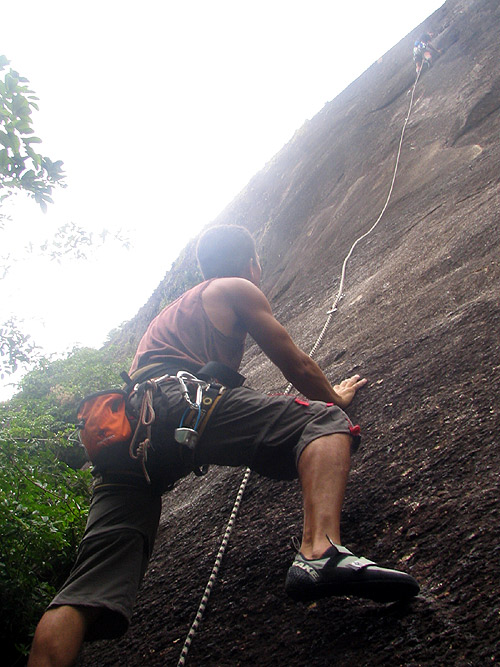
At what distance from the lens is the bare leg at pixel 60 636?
2002mm

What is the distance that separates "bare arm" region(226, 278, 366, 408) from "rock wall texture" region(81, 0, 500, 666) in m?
0.56

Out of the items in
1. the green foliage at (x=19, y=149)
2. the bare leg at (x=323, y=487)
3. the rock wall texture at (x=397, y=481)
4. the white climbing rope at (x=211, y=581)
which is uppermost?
the green foliage at (x=19, y=149)

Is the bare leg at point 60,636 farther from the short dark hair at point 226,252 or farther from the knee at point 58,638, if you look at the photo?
the short dark hair at point 226,252

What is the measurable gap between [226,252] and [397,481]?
1.74 metres

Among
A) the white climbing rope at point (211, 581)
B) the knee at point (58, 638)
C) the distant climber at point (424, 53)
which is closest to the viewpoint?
the knee at point (58, 638)

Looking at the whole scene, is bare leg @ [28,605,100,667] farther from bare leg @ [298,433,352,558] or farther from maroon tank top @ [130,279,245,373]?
maroon tank top @ [130,279,245,373]

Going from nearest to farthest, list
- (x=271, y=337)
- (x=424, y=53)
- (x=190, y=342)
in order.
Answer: (x=271, y=337) → (x=190, y=342) → (x=424, y=53)

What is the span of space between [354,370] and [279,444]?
1.85 metres

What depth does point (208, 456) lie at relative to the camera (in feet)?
8.47

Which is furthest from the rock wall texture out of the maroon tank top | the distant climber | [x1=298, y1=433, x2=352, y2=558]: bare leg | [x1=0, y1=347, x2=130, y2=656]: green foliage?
the distant climber

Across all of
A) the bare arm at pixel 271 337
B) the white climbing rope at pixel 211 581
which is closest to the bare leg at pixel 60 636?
the white climbing rope at pixel 211 581

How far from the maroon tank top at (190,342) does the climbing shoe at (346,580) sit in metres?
1.33

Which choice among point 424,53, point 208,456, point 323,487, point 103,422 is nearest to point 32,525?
point 103,422

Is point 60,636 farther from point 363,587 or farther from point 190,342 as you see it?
point 190,342
